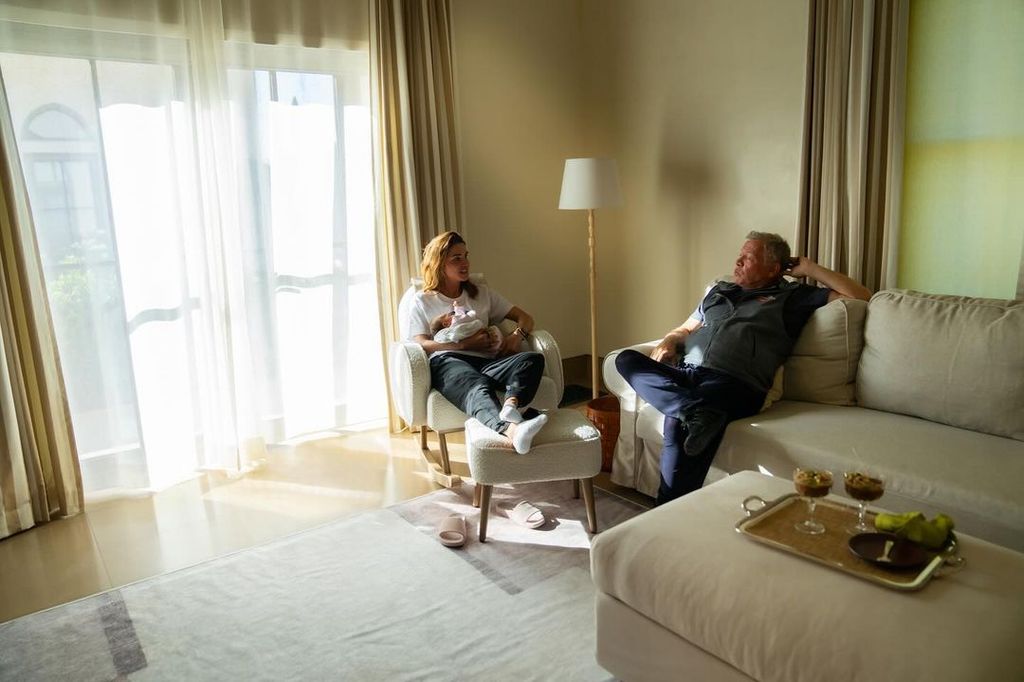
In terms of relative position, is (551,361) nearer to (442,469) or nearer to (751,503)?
(442,469)

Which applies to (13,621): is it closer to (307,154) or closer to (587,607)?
(587,607)

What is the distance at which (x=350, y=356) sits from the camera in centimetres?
442

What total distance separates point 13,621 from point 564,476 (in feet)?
6.57

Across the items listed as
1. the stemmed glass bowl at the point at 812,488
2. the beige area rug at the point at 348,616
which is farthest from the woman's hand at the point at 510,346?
the stemmed glass bowl at the point at 812,488

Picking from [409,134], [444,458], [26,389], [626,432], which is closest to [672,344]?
[626,432]

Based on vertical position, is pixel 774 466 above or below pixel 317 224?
below

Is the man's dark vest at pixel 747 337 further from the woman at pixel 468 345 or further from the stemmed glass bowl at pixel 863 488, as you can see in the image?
the stemmed glass bowl at pixel 863 488

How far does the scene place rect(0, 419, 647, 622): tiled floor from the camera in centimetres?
292

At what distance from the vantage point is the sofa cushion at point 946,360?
2777 millimetres

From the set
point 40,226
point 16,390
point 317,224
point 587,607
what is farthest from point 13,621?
point 317,224

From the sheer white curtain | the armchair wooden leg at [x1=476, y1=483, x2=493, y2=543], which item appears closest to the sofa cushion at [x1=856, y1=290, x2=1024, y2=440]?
the armchair wooden leg at [x1=476, y1=483, x2=493, y2=543]

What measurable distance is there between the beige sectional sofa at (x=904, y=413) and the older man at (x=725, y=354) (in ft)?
0.30

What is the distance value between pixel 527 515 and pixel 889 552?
162 cm

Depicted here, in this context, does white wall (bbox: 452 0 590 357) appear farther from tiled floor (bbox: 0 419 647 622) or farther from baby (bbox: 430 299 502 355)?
tiled floor (bbox: 0 419 647 622)
